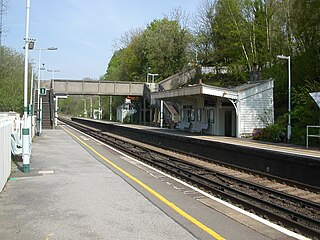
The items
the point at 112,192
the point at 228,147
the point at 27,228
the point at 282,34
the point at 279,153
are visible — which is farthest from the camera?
the point at 282,34

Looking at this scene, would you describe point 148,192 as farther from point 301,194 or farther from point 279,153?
point 279,153

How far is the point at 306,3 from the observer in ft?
86.8

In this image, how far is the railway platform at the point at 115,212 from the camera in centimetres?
598

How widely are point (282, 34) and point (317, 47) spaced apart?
10090 mm

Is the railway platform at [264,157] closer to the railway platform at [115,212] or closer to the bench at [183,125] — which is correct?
the railway platform at [115,212]

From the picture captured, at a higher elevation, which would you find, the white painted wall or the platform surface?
the white painted wall

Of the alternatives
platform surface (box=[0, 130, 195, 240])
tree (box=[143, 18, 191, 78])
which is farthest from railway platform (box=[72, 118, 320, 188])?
tree (box=[143, 18, 191, 78])

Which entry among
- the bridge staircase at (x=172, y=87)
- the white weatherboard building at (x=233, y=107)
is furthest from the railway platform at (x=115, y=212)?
the bridge staircase at (x=172, y=87)

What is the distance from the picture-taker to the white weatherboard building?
2722cm

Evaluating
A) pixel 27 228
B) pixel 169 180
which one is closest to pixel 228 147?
pixel 169 180

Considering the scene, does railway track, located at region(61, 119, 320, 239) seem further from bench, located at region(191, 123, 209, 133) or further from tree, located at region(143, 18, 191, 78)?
tree, located at region(143, 18, 191, 78)

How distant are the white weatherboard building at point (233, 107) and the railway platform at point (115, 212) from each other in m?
16.9

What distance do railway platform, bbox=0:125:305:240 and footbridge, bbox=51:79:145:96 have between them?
42154mm

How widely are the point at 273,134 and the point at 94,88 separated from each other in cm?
3271
